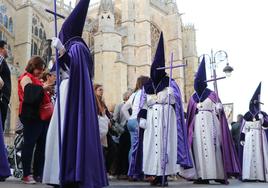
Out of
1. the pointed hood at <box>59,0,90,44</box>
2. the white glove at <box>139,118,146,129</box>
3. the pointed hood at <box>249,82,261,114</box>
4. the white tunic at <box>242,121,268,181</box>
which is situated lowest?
the white tunic at <box>242,121,268,181</box>

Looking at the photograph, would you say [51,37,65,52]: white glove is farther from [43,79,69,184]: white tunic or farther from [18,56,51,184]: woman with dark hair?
[18,56,51,184]: woman with dark hair

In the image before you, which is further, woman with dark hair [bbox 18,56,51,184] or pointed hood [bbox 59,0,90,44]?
woman with dark hair [bbox 18,56,51,184]

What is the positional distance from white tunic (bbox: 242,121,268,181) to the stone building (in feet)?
47.8

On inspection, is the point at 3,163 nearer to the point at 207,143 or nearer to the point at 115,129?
the point at 115,129

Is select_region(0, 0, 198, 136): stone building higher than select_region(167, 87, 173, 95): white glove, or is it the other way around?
select_region(0, 0, 198, 136): stone building

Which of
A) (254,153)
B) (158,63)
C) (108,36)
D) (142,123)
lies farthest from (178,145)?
(108,36)

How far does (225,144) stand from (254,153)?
6.42ft

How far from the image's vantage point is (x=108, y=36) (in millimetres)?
27484

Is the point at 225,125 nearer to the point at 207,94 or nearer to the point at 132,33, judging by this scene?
the point at 207,94

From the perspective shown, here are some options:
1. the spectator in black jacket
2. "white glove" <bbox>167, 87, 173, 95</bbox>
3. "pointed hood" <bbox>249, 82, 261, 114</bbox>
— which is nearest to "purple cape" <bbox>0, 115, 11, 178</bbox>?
the spectator in black jacket

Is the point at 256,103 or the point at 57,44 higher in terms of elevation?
the point at 57,44

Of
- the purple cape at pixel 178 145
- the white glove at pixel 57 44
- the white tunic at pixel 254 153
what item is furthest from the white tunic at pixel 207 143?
the white glove at pixel 57 44

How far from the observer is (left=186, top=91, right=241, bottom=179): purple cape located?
20.4ft

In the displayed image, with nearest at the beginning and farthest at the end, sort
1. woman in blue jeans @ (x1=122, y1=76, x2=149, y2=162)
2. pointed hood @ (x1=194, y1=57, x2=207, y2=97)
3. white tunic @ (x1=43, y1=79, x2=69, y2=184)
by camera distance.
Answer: white tunic @ (x1=43, y1=79, x2=69, y2=184) < woman in blue jeans @ (x1=122, y1=76, x2=149, y2=162) < pointed hood @ (x1=194, y1=57, x2=207, y2=97)
